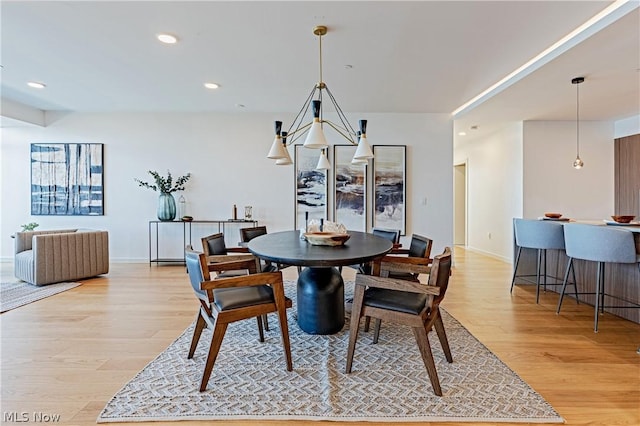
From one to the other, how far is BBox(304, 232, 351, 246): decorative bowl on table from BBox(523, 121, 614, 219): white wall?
4.48m

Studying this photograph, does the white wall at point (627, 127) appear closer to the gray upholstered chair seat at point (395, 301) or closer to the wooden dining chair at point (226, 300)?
the gray upholstered chair seat at point (395, 301)

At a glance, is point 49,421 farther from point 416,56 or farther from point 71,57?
point 416,56

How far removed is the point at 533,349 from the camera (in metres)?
2.34

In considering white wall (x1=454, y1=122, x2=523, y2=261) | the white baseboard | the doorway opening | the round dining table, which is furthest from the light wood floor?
the doorway opening

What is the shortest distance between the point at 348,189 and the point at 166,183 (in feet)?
9.76

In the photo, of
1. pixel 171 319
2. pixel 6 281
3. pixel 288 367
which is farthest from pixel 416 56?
pixel 6 281

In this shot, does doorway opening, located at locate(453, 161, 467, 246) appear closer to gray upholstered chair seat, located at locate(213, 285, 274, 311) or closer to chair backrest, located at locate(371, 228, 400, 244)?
chair backrest, located at locate(371, 228, 400, 244)

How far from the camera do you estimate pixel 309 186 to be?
5.39 m

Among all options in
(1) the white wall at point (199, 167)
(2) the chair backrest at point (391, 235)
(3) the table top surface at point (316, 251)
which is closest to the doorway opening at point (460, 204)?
(1) the white wall at point (199, 167)

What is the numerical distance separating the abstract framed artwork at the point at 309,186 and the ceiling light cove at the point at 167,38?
267 centimetres

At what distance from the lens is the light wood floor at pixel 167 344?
5.74 ft

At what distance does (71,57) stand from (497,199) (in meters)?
6.72

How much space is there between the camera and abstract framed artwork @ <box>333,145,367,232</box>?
540cm

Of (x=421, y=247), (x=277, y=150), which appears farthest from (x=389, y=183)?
(x=277, y=150)
